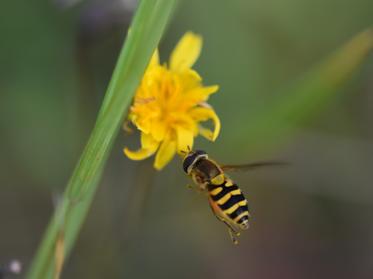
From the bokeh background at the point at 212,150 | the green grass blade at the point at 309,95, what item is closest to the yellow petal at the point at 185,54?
the green grass blade at the point at 309,95

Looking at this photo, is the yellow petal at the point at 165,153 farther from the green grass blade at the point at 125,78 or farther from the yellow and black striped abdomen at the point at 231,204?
the green grass blade at the point at 125,78

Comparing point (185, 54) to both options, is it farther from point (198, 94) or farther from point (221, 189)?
point (221, 189)

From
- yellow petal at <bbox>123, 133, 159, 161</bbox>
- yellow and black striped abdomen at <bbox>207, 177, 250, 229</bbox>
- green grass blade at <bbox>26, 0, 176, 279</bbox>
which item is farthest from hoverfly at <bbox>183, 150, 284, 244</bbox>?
green grass blade at <bbox>26, 0, 176, 279</bbox>

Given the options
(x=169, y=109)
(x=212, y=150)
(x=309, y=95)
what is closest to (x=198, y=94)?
(x=169, y=109)

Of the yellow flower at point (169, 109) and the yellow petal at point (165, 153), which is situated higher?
the yellow flower at point (169, 109)

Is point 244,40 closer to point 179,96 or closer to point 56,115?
point 56,115
